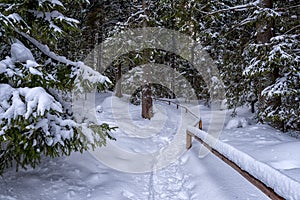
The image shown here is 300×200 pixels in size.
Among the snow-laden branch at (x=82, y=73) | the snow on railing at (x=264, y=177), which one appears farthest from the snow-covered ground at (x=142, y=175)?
the snow-laden branch at (x=82, y=73)

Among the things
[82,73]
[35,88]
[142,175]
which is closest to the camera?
[35,88]

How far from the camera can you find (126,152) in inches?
340

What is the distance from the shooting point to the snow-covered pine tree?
4301 mm

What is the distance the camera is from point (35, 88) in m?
4.48

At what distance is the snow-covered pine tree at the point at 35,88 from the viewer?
4.30 m

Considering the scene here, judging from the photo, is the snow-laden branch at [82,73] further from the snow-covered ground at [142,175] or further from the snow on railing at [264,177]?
the snow on railing at [264,177]

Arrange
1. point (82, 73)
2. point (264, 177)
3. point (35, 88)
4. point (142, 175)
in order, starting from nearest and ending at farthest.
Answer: point (264, 177) → point (35, 88) → point (82, 73) → point (142, 175)

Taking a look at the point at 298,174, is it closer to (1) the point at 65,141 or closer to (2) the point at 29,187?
(1) the point at 65,141

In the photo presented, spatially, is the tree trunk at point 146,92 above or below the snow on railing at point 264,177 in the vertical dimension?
above

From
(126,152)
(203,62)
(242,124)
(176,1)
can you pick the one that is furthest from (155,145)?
(203,62)

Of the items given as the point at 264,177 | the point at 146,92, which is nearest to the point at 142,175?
the point at 264,177

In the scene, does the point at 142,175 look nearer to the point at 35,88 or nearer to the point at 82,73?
the point at 82,73

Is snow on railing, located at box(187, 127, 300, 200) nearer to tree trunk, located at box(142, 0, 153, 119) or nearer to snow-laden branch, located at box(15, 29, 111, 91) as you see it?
snow-laden branch, located at box(15, 29, 111, 91)

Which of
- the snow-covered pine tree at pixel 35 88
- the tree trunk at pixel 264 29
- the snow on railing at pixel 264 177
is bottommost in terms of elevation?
the snow on railing at pixel 264 177
